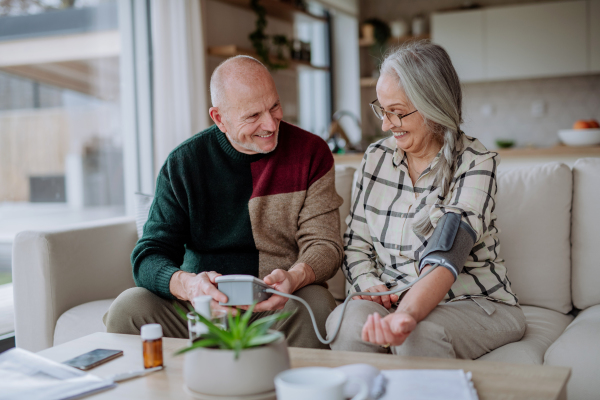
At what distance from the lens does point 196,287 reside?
136 cm

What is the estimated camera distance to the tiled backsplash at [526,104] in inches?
210

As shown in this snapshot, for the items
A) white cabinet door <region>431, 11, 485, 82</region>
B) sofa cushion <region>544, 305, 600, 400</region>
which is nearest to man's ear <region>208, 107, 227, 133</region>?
sofa cushion <region>544, 305, 600, 400</region>

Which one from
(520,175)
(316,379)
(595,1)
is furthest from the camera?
(595,1)

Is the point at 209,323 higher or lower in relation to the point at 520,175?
lower

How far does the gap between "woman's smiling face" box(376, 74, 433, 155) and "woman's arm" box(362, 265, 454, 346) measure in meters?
0.37

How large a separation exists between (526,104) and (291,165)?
175 inches

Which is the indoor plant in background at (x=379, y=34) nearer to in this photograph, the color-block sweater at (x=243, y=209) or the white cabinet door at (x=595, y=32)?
the white cabinet door at (x=595, y=32)

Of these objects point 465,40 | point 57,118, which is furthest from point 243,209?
point 465,40

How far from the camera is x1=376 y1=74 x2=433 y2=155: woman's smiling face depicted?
4.96 ft

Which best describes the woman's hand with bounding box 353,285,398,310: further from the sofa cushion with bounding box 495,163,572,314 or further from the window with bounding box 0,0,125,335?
the window with bounding box 0,0,125,335

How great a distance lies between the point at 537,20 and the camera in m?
5.12

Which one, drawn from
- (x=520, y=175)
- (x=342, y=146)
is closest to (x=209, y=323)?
(x=520, y=175)

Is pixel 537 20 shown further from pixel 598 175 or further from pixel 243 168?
pixel 243 168

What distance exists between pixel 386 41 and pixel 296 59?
66.0 inches
